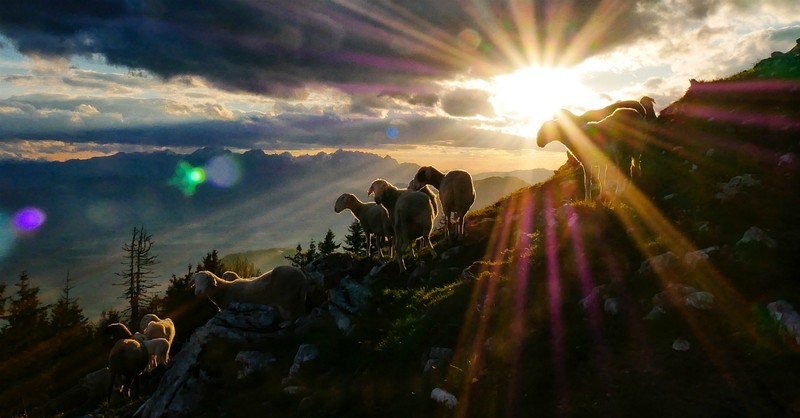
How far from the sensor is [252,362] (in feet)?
52.5

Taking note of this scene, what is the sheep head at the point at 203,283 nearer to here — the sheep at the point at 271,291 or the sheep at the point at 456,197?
the sheep at the point at 271,291

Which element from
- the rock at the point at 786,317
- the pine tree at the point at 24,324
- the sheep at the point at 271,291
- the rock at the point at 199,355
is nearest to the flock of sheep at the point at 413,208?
the sheep at the point at 271,291

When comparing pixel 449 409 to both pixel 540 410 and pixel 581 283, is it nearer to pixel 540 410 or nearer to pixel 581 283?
pixel 540 410

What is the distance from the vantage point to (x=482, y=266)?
1611cm

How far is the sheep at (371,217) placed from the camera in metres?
23.7

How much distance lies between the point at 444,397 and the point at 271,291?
42.9 ft

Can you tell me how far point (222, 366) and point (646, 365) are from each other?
44.4 ft

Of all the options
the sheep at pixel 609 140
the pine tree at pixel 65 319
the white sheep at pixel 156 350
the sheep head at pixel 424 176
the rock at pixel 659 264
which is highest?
the sheep at pixel 609 140

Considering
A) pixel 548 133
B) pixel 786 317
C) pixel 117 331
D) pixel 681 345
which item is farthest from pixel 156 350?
pixel 786 317

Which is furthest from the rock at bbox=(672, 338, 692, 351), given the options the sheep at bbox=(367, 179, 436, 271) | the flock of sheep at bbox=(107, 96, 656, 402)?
the sheep at bbox=(367, 179, 436, 271)

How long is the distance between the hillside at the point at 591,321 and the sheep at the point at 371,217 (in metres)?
2.85

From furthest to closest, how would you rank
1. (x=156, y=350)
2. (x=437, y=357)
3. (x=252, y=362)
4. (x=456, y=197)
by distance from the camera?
(x=156, y=350) < (x=456, y=197) < (x=252, y=362) < (x=437, y=357)

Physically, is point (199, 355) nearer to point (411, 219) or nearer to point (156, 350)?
point (411, 219)

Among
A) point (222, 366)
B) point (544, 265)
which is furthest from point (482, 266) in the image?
point (222, 366)
